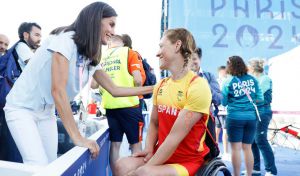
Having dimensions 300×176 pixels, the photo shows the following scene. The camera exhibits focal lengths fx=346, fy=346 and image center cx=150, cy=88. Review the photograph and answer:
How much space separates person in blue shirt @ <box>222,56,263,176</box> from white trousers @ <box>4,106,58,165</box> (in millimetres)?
2297

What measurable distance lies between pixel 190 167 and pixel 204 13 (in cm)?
650

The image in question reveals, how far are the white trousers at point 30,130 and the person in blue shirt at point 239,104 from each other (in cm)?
230

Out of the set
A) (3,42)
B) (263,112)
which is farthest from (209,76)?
(3,42)

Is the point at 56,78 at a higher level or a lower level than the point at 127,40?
lower

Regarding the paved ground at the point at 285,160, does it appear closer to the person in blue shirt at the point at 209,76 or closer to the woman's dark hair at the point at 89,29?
the person in blue shirt at the point at 209,76

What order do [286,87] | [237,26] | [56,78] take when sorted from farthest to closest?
[237,26] → [286,87] → [56,78]

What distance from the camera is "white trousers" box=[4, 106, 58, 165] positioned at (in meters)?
1.57

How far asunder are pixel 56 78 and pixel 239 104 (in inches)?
100

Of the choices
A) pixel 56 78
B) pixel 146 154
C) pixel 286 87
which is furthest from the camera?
pixel 286 87

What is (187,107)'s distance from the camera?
1578 mm

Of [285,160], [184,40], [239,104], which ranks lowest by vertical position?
[285,160]

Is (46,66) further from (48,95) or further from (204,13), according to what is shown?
(204,13)

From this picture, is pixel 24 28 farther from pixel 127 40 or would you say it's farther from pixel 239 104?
pixel 239 104

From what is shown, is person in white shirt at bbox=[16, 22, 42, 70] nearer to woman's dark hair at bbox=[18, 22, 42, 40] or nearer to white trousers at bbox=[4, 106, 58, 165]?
woman's dark hair at bbox=[18, 22, 42, 40]
